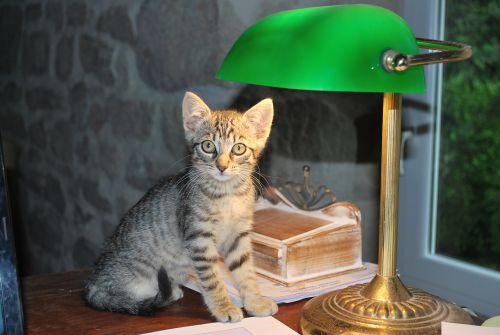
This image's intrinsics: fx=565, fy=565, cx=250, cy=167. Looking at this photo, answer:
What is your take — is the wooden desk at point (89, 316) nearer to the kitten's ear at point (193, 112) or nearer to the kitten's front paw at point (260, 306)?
the kitten's front paw at point (260, 306)

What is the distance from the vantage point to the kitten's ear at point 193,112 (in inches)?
48.3

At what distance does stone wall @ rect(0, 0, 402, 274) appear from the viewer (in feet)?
5.59

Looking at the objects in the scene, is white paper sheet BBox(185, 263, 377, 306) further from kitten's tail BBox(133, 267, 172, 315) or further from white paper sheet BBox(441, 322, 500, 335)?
white paper sheet BBox(441, 322, 500, 335)

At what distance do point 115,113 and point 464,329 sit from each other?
1646 mm

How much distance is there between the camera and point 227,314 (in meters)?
1.14

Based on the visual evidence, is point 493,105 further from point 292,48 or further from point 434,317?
point 292,48

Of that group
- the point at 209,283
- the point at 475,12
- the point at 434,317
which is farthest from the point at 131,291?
the point at 475,12

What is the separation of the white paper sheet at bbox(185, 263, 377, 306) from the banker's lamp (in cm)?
17

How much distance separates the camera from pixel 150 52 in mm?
1965

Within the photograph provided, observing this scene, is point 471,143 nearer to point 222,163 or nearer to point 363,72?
point 222,163

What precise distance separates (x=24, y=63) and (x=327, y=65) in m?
2.56

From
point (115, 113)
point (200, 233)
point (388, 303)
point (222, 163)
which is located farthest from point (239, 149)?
point (115, 113)

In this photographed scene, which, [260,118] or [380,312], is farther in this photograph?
[260,118]

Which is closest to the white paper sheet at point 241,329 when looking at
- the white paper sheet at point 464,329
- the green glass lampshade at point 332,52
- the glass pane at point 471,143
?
A: the white paper sheet at point 464,329
